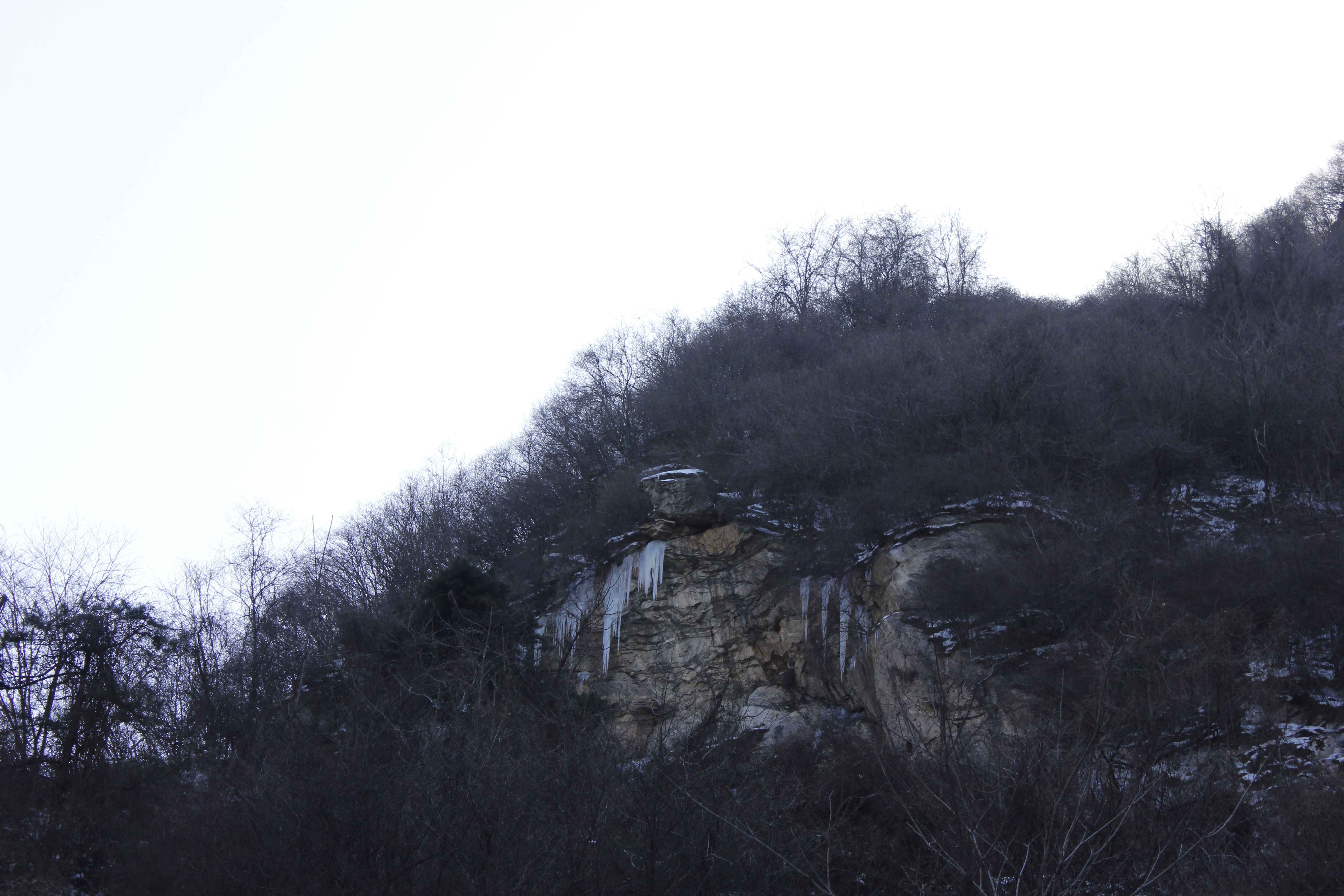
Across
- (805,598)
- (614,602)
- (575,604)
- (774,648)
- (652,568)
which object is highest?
(652,568)

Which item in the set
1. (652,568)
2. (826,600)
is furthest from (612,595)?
(826,600)

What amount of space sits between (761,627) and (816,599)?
1.42m

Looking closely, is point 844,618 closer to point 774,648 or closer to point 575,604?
point 774,648

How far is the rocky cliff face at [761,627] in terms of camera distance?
16625 mm

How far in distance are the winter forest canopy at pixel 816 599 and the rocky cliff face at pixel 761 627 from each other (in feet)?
1.96

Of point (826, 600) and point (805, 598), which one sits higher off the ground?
point (805, 598)

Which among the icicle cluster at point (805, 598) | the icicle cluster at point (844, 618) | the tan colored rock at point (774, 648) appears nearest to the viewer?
the tan colored rock at point (774, 648)

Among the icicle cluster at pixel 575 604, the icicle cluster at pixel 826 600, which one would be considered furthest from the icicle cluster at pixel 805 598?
the icicle cluster at pixel 575 604

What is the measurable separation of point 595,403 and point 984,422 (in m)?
15.4

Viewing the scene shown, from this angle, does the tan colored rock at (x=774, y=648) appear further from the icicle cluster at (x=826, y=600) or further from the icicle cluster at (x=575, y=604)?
the icicle cluster at (x=575, y=604)

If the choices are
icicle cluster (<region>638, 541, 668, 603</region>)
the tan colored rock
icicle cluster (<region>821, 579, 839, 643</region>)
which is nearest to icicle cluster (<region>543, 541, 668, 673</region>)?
icicle cluster (<region>638, 541, 668, 603</region>)

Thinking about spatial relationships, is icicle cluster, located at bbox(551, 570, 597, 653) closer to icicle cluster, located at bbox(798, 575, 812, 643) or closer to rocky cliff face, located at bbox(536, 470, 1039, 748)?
rocky cliff face, located at bbox(536, 470, 1039, 748)

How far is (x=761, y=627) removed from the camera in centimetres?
1992

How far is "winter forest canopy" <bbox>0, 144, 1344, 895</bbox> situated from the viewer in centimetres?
992
